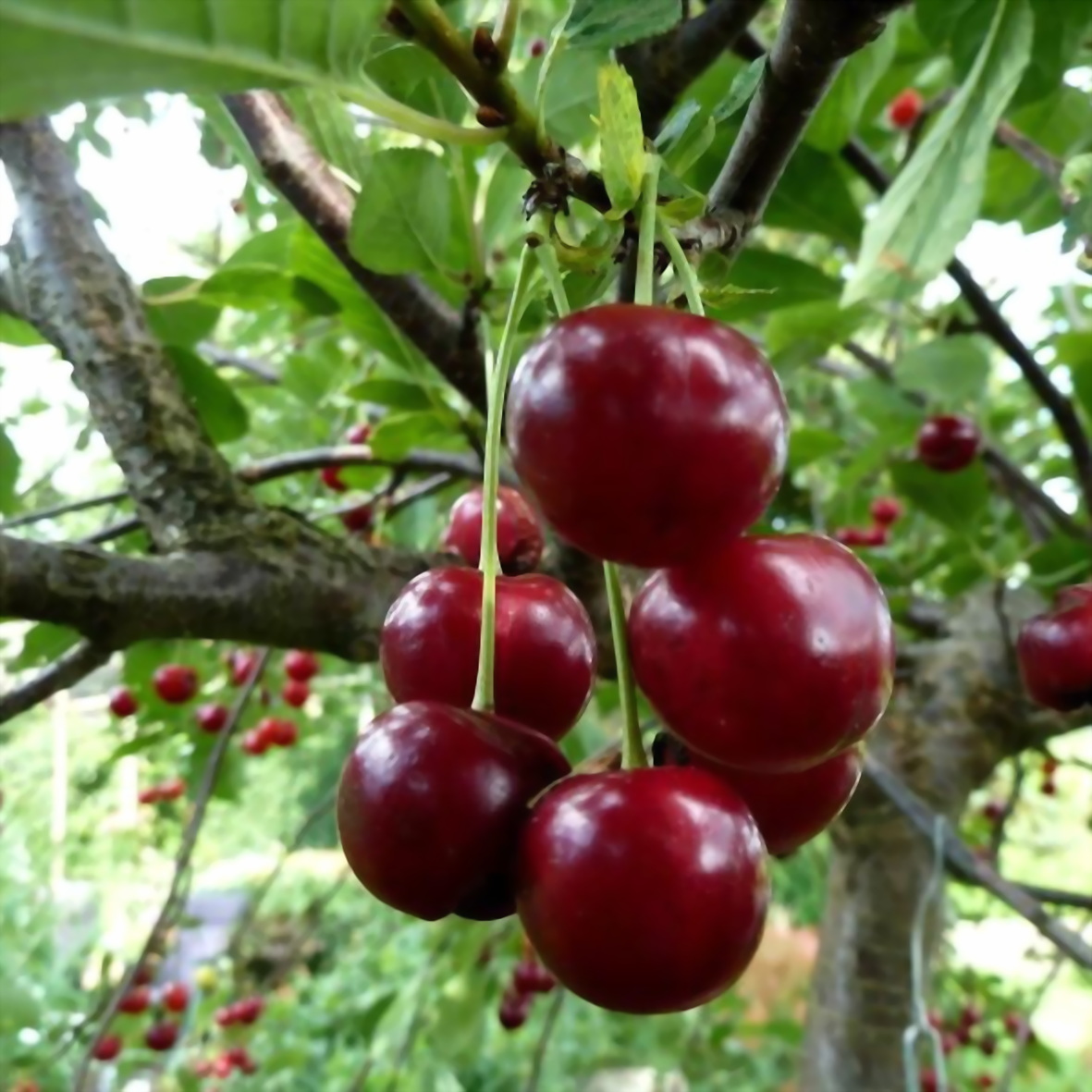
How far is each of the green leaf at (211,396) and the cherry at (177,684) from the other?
A: 0.43 m

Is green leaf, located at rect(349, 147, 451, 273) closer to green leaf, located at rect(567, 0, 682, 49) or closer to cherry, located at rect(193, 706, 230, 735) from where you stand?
green leaf, located at rect(567, 0, 682, 49)

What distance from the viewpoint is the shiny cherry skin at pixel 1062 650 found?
63 cm

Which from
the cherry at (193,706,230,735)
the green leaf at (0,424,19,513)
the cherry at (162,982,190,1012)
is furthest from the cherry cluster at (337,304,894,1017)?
the cherry at (162,982,190,1012)

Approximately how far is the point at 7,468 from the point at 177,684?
40 cm

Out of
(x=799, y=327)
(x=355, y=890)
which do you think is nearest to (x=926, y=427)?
(x=799, y=327)

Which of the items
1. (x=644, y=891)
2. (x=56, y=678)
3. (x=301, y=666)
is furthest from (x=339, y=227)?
(x=301, y=666)

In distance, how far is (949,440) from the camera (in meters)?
1.18

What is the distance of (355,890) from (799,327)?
12.1 feet

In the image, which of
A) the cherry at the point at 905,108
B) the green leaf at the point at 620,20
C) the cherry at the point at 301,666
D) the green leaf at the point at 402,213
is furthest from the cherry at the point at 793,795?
the cherry at the point at 301,666

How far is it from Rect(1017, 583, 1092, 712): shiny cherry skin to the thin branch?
521 millimetres

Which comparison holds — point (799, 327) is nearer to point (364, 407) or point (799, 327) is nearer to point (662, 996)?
point (364, 407)

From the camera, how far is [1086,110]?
0.94 meters

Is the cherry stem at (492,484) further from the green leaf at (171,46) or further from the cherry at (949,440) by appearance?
the cherry at (949,440)

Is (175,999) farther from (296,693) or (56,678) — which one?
(56,678)
